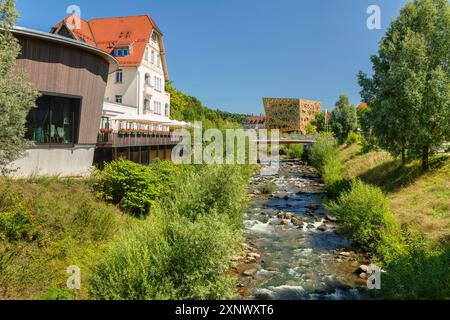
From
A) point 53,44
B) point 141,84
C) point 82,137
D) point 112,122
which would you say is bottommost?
point 82,137

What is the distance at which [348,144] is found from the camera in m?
46.3

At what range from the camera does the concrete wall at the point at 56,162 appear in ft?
51.9

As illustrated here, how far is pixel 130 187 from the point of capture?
1709 cm


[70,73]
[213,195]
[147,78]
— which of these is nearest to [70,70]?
[70,73]

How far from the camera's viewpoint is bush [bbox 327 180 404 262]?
13.3 meters

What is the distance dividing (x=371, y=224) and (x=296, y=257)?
12.8 feet

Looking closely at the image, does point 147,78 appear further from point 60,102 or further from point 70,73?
point 60,102

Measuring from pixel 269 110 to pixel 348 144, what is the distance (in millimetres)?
77455

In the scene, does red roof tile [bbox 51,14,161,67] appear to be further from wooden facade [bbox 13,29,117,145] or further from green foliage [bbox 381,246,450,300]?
green foliage [bbox 381,246,450,300]

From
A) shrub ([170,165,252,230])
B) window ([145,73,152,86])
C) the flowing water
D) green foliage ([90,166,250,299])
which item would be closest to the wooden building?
shrub ([170,165,252,230])

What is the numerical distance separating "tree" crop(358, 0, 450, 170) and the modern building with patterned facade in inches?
3796

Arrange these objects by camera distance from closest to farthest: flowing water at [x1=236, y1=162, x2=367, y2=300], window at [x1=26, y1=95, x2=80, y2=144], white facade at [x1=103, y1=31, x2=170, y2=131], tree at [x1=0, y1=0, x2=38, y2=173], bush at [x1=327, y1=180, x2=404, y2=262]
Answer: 1. tree at [x1=0, y1=0, x2=38, y2=173]
2. flowing water at [x1=236, y1=162, x2=367, y2=300]
3. bush at [x1=327, y1=180, x2=404, y2=262]
4. window at [x1=26, y1=95, x2=80, y2=144]
5. white facade at [x1=103, y1=31, x2=170, y2=131]

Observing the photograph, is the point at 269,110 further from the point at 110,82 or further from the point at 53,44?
the point at 53,44

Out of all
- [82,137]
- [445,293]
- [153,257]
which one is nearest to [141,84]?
[82,137]
